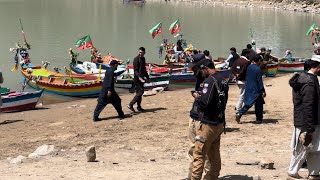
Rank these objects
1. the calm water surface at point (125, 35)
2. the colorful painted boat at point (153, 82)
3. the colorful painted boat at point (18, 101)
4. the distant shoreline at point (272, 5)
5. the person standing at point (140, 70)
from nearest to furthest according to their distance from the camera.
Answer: the person standing at point (140, 70) < the colorful painted boat at point (18, 101) < the colorful painted boat at point (153, 82) < the calm water surface at point (125, 35) < the distant shoreline at point (272, 5)

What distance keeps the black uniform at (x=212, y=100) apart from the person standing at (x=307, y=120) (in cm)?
101

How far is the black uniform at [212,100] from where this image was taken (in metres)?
7.16

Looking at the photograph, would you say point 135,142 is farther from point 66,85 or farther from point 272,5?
point 272,5

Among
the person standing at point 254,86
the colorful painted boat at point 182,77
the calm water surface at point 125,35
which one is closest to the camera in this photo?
the person standing at point 254,86

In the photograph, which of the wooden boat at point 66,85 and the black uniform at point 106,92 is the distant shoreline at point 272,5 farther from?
the black uniform at point 106,92

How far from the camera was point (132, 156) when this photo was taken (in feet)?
34.6

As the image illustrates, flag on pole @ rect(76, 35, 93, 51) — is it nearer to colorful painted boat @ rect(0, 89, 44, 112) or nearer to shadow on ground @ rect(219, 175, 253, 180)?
colorful painted boat @ rect(0, 89, 44, 112)

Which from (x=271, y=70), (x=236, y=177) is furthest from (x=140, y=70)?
(x=271, y=70)

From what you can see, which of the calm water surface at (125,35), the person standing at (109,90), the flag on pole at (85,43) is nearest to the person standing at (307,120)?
the person standing at (109,90)

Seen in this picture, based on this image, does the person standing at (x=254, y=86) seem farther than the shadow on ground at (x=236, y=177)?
Yes

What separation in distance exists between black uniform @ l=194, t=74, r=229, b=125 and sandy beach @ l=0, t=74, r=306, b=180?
133 centimetres

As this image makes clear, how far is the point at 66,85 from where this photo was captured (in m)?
22.1

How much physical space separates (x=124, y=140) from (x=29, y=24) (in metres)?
49.0

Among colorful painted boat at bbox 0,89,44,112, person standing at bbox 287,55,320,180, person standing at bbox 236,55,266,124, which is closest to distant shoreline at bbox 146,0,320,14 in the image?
colorful painted boat at bbox 0,89,44,112
